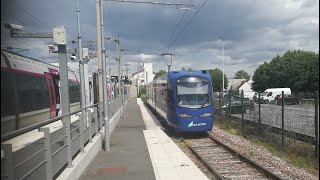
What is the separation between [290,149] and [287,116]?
4.78 feet

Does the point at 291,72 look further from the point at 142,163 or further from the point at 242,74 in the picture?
the point at 242,74

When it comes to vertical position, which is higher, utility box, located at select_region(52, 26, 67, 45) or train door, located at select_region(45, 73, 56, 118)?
utility box, located at select_region(52, 26, 67, 45)

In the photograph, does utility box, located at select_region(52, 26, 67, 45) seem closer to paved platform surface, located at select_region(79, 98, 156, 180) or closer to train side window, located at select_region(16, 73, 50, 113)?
paved platform surface, located at select_region(79, 98, 156, 180)

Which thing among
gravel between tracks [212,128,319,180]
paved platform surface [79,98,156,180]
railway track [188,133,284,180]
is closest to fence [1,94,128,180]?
paved platform surface [79,98,156,180]

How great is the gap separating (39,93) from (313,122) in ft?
37.0

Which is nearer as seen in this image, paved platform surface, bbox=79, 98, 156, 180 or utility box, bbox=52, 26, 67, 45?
paved platform surface, bbox=79, 98, 156, 180

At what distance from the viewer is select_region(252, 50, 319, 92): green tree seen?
218ft

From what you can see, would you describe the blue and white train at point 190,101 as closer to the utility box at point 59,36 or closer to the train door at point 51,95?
the train door at point 51,95

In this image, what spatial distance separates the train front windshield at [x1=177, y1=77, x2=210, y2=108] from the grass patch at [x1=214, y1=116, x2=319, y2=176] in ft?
7.88

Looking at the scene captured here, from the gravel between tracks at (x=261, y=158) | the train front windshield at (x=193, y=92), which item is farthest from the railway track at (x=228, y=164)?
the train front windshield at (x=193, y=92)

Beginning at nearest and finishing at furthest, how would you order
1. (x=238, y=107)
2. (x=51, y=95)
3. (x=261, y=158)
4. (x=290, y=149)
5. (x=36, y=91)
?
(x=261, y=158), (x=290, y=149), (x=36, y=91), (x=51, y=95), (x=238, y=107)

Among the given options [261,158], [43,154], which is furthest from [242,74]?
[43,154]

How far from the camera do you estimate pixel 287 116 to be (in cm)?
1473

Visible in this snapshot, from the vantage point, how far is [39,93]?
1825 centimetres
